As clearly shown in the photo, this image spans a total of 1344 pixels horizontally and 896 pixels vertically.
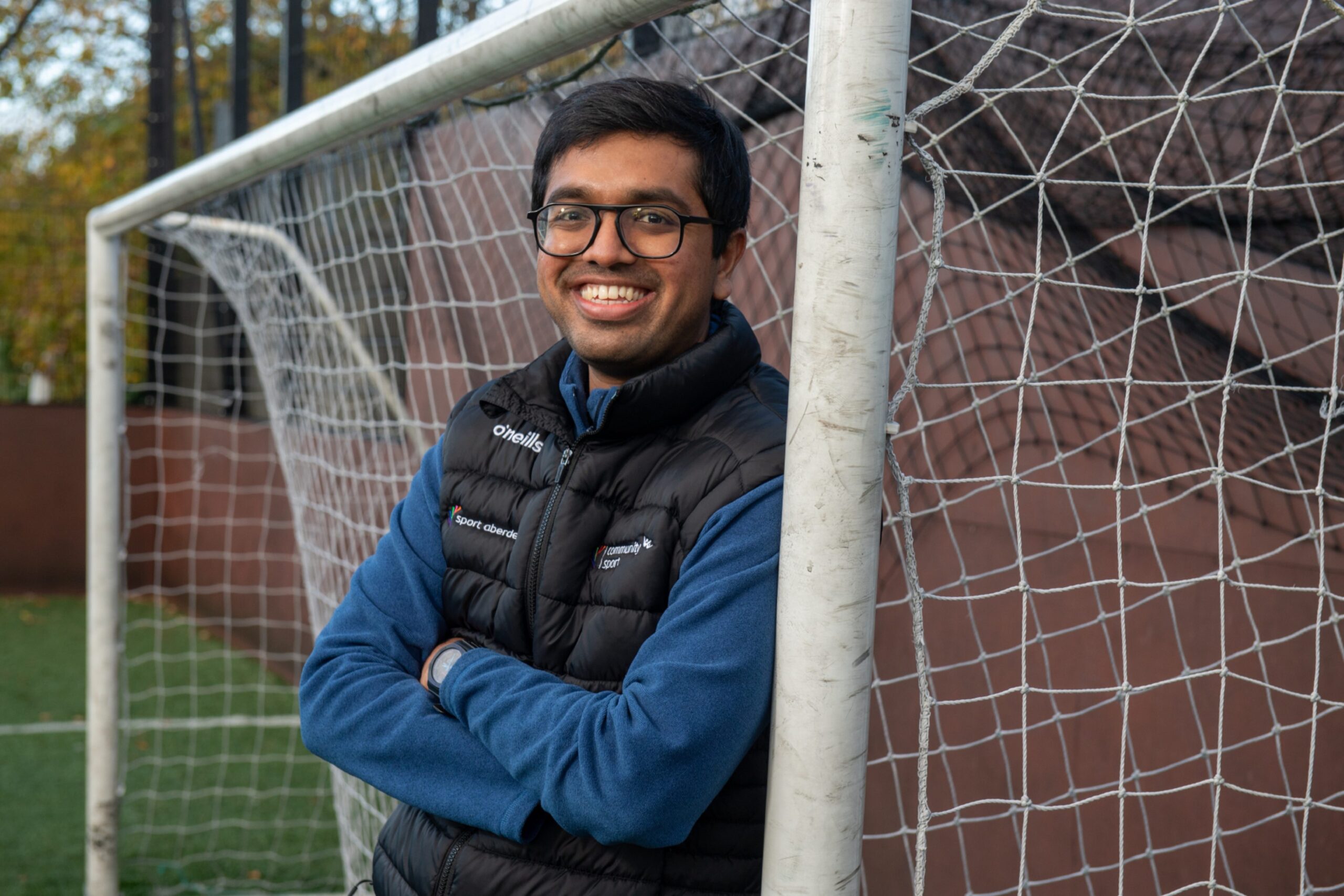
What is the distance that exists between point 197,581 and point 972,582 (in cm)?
582

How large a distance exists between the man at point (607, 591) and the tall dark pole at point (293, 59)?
5.00m

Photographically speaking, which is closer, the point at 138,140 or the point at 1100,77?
the point at 1100,77

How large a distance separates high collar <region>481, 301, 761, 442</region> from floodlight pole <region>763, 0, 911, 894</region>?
0.14 metres

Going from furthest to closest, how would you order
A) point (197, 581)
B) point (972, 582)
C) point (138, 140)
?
point (138, 140) < point (197, 581) < point (972, 582)

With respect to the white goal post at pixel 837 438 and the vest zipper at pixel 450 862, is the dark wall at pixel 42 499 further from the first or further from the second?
the white goal post at pixel 837 438

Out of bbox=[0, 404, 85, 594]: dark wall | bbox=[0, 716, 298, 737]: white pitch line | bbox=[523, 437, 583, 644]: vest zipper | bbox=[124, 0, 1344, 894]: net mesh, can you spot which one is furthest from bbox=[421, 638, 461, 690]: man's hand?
bbox=[0, 404, 85, 594]: dark wall

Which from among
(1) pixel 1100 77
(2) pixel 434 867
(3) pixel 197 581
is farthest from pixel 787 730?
(3) pixel 197 581

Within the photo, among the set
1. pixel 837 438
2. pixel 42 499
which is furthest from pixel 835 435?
pixel 42 499

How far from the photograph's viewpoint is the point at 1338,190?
1.74m

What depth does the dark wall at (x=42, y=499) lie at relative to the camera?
23.4 feet

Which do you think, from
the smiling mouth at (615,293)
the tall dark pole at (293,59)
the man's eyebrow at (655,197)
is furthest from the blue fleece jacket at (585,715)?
the tall dark pole at (293,59)

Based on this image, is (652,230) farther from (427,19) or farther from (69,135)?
(69,135)

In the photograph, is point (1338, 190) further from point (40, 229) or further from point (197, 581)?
point (40, 229)

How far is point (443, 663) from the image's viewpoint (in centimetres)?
131
